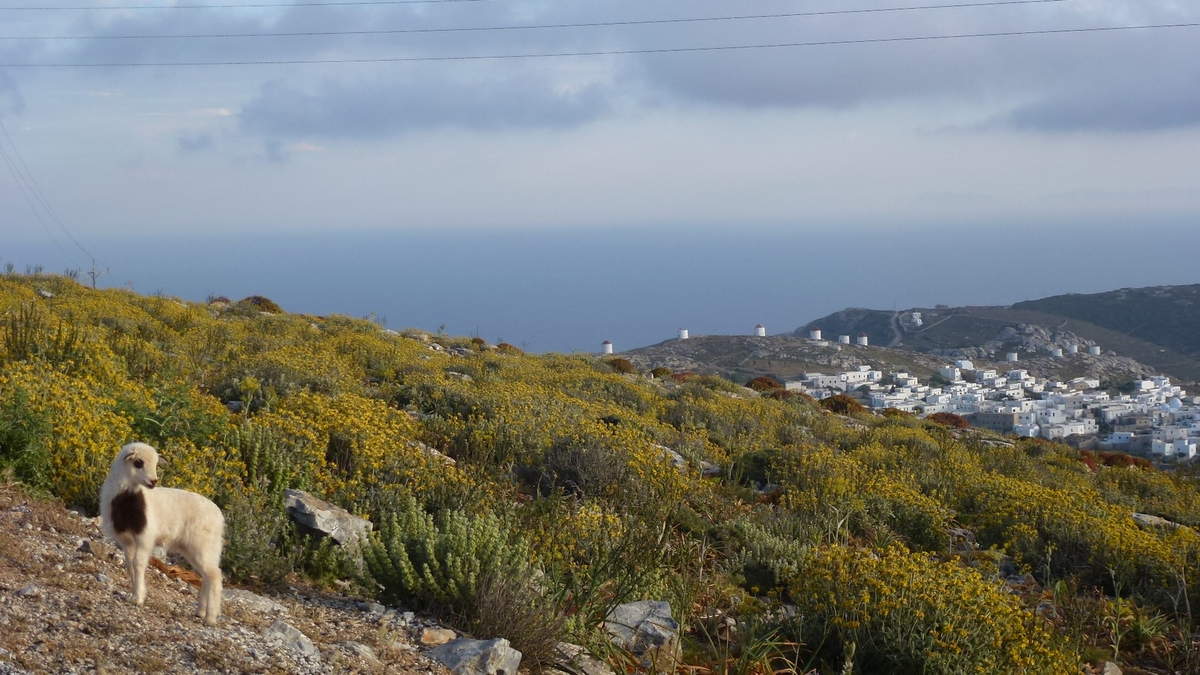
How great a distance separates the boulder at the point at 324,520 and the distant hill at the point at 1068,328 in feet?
327

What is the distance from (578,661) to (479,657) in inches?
29.2

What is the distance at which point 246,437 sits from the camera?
21.3 feet

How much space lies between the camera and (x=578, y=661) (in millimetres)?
4449

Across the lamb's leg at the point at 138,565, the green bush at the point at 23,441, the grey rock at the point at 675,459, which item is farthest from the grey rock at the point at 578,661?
the grey rock at the point at 675,459

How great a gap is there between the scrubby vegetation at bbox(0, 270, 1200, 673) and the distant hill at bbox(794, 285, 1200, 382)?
9386cm

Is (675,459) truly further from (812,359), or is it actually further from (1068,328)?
(1068,328)

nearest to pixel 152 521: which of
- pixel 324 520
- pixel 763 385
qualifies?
pixel 324 520

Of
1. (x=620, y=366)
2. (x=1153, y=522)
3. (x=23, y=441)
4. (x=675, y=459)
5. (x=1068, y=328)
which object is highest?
(x=23, y=441)

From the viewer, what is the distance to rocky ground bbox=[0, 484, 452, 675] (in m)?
3.13

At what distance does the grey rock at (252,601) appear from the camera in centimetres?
399

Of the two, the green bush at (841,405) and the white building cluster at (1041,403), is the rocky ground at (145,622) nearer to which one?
the green bush at (841,405)

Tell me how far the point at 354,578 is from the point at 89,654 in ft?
5.85

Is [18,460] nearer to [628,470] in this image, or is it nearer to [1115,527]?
[628,470]

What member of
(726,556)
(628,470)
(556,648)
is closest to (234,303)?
(628,470)
